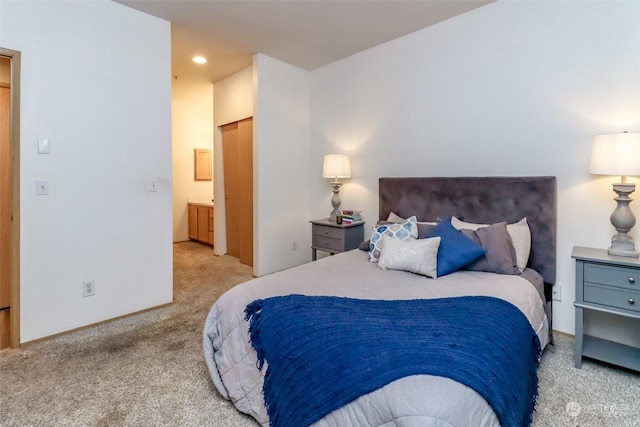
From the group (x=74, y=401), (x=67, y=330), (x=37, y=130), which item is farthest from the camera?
(x=67, y=330)

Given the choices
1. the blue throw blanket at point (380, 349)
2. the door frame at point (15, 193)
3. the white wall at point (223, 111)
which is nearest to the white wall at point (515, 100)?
the blue throw blanket at point (380, 349)

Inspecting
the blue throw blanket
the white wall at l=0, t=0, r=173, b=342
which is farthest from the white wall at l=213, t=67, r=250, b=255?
the blue throw blanket

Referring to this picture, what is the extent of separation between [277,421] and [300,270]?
0.96 meters

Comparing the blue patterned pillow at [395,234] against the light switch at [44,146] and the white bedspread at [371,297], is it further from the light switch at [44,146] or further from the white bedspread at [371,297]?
the light switch at [44,146]

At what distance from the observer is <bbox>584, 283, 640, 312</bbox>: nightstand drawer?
6.13 ft

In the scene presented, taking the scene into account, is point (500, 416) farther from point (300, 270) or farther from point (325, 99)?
point (325, 99)

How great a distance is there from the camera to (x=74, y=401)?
1.73 metres

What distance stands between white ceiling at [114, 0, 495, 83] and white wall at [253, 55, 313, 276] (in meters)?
0.32

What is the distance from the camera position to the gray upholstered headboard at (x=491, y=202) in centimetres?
239

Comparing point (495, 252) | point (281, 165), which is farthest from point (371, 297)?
point (281, 165)

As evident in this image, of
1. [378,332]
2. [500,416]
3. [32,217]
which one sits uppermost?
[32,217]

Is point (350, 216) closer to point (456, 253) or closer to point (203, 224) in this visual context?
point (456, 253)

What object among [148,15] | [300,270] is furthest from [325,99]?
[300,270]

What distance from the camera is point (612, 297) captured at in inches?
75.8
